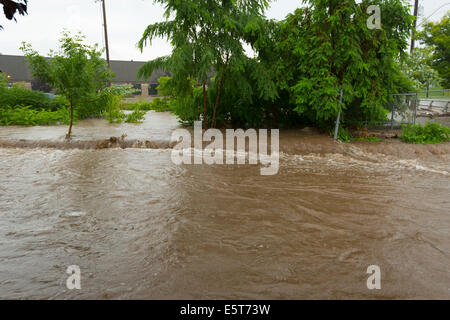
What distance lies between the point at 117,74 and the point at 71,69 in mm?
33622

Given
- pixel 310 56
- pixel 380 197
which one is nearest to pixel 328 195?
pixel 380 197

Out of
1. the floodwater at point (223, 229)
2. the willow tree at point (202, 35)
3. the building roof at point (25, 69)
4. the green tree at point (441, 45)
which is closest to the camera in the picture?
the floodwater at point (223, 229)

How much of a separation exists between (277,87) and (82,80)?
6.56 m

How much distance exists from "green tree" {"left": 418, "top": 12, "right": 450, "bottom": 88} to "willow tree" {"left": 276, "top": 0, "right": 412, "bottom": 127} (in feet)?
59.3

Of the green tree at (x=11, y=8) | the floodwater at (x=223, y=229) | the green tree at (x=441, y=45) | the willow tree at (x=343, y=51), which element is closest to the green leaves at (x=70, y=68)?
the floodwater at (x=223, y=229)

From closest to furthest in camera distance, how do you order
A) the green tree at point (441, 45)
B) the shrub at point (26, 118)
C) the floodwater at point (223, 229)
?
the floodwater at point (223, 229)
the shrub at point (26, 118)
the green tree at point (441, 45)

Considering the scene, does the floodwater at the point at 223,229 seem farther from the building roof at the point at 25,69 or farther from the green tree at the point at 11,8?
the building roof at the point at 25,69

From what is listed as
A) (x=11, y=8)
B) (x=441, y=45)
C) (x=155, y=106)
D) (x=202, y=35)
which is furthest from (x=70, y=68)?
(x=441, y=45)

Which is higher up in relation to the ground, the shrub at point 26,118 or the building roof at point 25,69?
the building roof at point 25,69

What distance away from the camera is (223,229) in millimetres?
4852

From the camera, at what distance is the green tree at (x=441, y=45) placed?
25.6m

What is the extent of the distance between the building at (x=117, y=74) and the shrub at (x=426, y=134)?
3302 cm

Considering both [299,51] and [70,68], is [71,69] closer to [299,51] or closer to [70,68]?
[70,68]

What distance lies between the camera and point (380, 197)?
6.32 m
